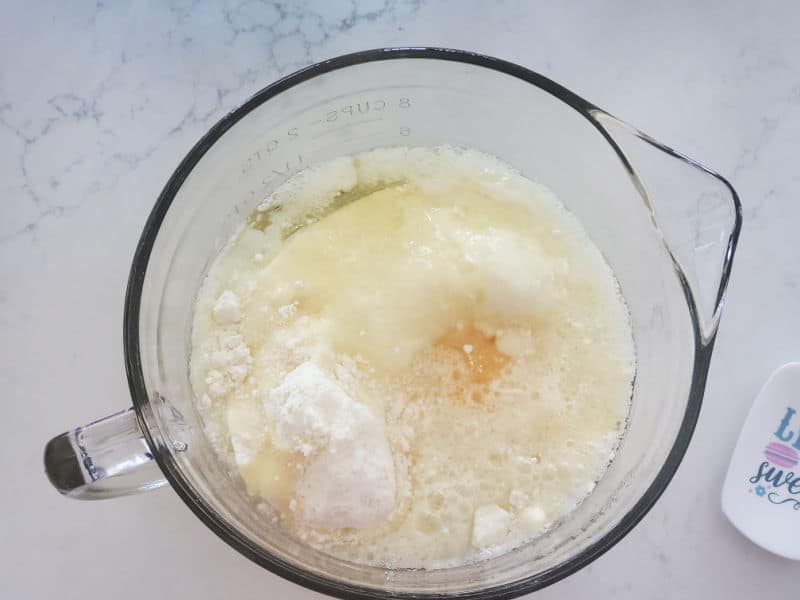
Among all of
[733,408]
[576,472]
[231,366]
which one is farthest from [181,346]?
[733,408]

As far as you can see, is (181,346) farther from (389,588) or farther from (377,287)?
(389,588)

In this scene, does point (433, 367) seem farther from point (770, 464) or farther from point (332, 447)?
point (770, 464)

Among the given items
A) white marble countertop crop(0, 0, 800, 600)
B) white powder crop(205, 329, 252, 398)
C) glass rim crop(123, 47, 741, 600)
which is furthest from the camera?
white marble countertop crop(0, 0, 800, 600)

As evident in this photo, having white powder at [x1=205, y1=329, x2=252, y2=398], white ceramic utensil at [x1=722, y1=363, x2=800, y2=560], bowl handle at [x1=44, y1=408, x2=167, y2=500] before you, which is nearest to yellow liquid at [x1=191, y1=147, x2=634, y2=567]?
white powder at [x1=205, y1=329, x2=252, y2=398]

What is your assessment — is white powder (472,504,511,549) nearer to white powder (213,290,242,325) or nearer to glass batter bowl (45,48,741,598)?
glass batter bowl (45,48,741,598)

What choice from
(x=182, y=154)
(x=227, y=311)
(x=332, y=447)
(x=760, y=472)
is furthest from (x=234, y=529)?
(x=760, y=472)

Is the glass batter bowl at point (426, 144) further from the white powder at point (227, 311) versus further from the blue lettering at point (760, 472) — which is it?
the blue lettering at point (760, 472)

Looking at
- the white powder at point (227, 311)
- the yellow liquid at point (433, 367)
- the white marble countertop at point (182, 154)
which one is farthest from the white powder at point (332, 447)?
the white marble countertop at point (182, 154)
